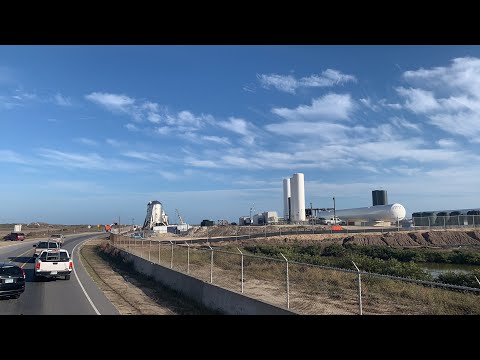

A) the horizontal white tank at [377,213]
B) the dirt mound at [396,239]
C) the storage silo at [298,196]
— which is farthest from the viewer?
the storage silo at [298,196]

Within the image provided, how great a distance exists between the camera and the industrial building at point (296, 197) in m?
92.4

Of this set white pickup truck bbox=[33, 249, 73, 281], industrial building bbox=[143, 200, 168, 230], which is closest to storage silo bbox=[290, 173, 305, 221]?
industrial building bbox=[143, 200, 168, 230]

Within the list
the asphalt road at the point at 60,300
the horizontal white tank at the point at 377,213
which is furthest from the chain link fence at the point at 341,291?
the horizontal white tank at the point at 377,213

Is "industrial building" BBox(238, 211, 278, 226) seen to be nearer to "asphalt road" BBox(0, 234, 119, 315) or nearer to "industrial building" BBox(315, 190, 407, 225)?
"industrial building" BBox(315, 190, 407, 225)

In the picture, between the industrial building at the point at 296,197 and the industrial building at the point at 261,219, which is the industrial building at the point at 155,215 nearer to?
the industrial building at the point at 261,219

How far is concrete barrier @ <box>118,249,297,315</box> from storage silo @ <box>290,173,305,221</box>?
7115 centimetres

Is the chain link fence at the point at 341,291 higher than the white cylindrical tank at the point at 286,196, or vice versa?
the white cylindrical tank at the point at 286,196

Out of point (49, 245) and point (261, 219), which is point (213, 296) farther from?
point (261, 219)

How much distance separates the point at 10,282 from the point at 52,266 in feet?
18.8

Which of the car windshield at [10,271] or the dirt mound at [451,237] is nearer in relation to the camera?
the car windshield at [10,271]

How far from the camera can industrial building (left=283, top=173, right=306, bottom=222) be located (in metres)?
92.4

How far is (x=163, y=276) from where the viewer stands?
2094cm
